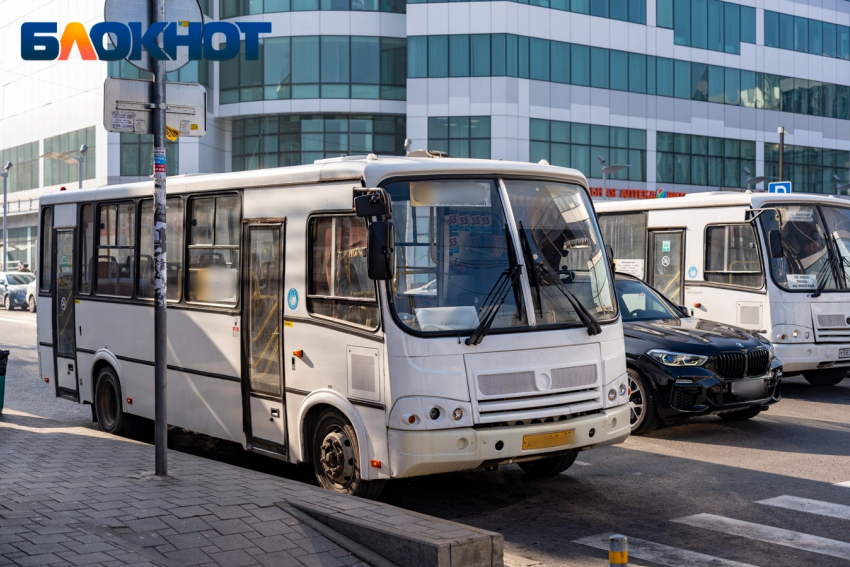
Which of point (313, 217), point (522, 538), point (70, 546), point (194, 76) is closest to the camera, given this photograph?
point (70, 546)

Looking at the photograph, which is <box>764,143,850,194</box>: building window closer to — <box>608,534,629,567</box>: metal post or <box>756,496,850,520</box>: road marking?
<box>756,496,850,520</box>: road marking

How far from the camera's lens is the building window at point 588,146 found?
46.6 m

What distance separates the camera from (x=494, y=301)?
→ 7.85m

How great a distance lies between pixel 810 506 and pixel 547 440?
215 cm

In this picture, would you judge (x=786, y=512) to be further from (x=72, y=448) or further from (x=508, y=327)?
(x=72, y=448)

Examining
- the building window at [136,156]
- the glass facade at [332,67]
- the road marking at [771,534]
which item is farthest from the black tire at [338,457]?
the building window at [136,156]

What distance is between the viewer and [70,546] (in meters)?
5.78

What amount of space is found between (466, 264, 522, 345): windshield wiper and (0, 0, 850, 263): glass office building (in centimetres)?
3738

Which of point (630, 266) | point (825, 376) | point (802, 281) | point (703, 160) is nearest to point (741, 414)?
point (802, 281)

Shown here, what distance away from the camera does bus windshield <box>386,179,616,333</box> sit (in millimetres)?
7691

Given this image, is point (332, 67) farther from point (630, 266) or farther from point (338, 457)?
point (338, 457)

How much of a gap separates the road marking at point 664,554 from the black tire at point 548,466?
6.23ft

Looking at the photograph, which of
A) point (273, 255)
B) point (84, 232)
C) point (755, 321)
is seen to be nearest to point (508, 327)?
point (273, 255)

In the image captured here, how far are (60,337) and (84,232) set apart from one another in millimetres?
1362
